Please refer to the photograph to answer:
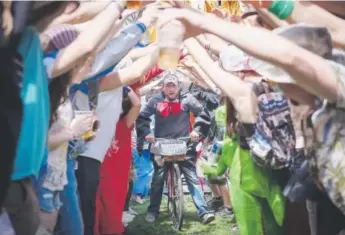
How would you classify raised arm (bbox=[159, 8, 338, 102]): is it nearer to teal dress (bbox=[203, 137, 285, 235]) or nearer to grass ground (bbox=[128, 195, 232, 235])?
teal dress (bbox=[203, 137, 285, 235])

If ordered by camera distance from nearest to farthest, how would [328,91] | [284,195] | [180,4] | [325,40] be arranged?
[328,91]
[325,40]
[180,4]
[284,195]

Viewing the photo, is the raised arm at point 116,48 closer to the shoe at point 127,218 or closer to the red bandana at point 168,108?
the shoe at point 127,218

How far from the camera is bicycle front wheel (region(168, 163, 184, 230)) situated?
28.6ft

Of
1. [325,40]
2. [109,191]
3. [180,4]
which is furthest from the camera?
[109,191]

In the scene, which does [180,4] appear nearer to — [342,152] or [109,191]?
[342,152]

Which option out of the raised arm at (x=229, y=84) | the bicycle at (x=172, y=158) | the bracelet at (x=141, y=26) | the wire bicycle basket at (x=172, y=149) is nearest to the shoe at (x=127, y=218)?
the bicycle at (x=172, y=158)

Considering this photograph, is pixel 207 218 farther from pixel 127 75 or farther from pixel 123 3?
pixel 123 3

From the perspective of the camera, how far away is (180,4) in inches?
146

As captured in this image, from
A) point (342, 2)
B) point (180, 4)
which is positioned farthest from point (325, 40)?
point (180, 4)

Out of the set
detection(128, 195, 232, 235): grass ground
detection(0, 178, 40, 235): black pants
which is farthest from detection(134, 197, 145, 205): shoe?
Result: detection(0, 178, 40, 235): black pants

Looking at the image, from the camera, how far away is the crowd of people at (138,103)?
3.08m

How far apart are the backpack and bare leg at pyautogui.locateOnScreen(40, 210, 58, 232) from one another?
3.98 ft

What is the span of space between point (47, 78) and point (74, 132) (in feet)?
2.75

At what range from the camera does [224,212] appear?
981 centimetres
